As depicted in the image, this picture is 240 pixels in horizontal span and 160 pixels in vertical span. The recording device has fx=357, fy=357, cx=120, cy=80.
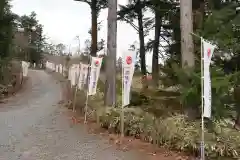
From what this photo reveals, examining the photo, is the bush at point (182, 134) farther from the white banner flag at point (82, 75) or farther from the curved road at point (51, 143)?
the white banner flag at point (82, 75)

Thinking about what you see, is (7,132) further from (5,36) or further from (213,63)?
(5,36)

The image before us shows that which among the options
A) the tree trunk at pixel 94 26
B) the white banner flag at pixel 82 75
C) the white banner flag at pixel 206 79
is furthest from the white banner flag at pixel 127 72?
the tree trunk at pixel 94 26

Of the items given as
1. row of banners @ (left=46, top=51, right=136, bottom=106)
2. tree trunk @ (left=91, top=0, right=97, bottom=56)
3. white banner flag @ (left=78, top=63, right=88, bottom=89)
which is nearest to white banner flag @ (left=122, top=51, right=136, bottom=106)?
row of banners @ (left=46, top=51, right=136, bottom=106)

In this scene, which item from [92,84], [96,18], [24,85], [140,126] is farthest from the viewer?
[24,85]

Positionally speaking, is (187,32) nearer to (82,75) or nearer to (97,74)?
(97,74)

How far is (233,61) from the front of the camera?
36.3 feet

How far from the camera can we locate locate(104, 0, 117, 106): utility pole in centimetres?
1141

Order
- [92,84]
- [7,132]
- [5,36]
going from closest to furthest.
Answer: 1. [7,132]
2. [92,84]
3. [5,36]

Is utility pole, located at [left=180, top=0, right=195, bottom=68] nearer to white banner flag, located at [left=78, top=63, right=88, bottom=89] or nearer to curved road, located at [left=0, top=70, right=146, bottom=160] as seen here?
curved road, located at [left=0, top=70, right=146, bottom=160]

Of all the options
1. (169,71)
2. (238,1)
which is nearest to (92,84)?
(169,71)

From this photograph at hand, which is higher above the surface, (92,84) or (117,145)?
(92,84)

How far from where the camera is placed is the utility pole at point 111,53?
11406 mm

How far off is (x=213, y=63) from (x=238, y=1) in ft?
9.46

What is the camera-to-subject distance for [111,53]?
451 inches
